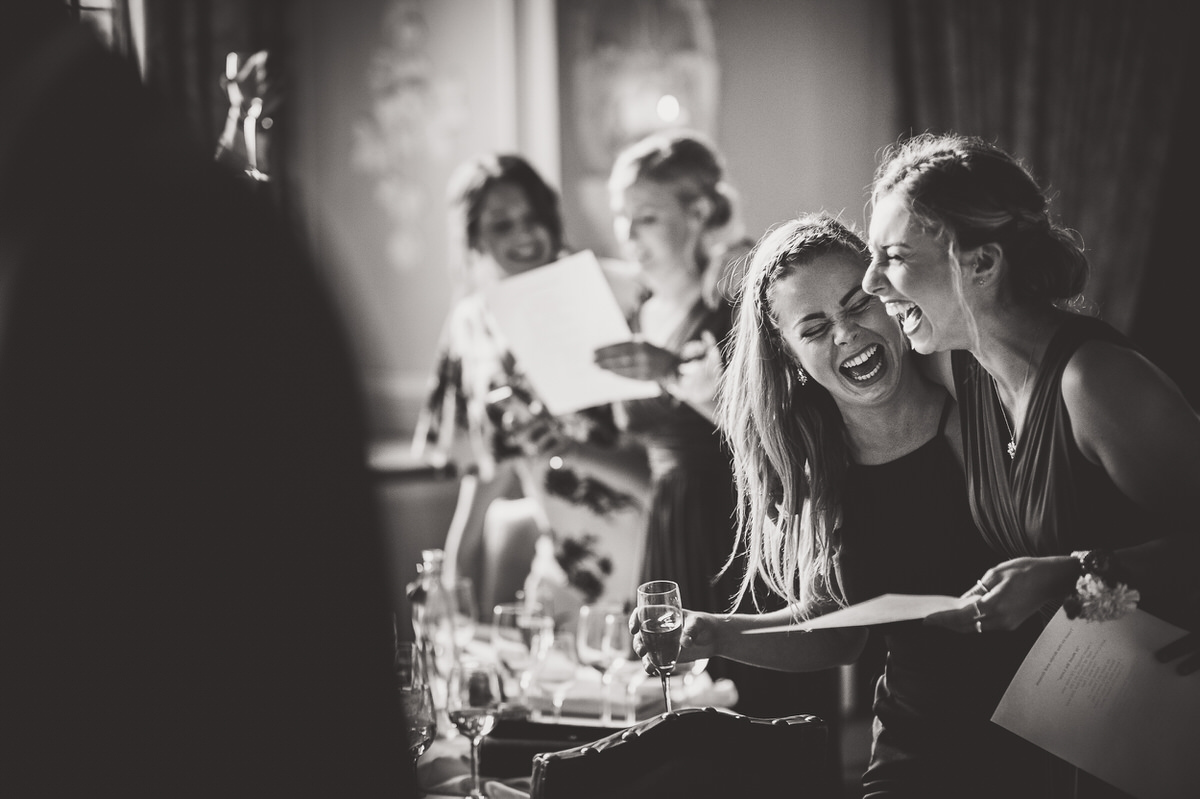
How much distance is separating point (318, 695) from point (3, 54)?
0.31 meters

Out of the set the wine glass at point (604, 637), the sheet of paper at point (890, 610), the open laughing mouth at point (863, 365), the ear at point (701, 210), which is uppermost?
the ear at point (701, 210)

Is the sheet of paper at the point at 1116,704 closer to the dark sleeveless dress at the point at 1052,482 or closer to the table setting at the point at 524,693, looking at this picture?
the dark sleeveless dress at the point at 1052,482

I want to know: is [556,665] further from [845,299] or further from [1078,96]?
[1078,96]

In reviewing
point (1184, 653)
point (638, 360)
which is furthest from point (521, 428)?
point (1184, 653)

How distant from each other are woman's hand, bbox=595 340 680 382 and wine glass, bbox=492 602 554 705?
2.28ft

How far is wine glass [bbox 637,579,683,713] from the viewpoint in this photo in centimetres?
156

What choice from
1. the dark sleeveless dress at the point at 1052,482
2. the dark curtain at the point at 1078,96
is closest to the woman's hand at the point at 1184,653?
A: the dark sleeveless dress at the point at 1052,482

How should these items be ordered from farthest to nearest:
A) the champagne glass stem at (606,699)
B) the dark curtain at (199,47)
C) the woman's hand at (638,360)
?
the dark curtain at (199,47), the woman's hand at (638,360), the champagne glass stem at (606,699)

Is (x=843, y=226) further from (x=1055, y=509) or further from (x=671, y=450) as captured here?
(x=671, y=450)

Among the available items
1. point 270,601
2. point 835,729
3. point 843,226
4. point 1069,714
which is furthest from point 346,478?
point 835,729

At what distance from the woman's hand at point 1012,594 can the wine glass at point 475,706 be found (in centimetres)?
65

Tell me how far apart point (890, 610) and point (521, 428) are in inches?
67.5

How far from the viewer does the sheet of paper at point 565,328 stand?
8.42 feet

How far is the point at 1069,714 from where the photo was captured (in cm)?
138
